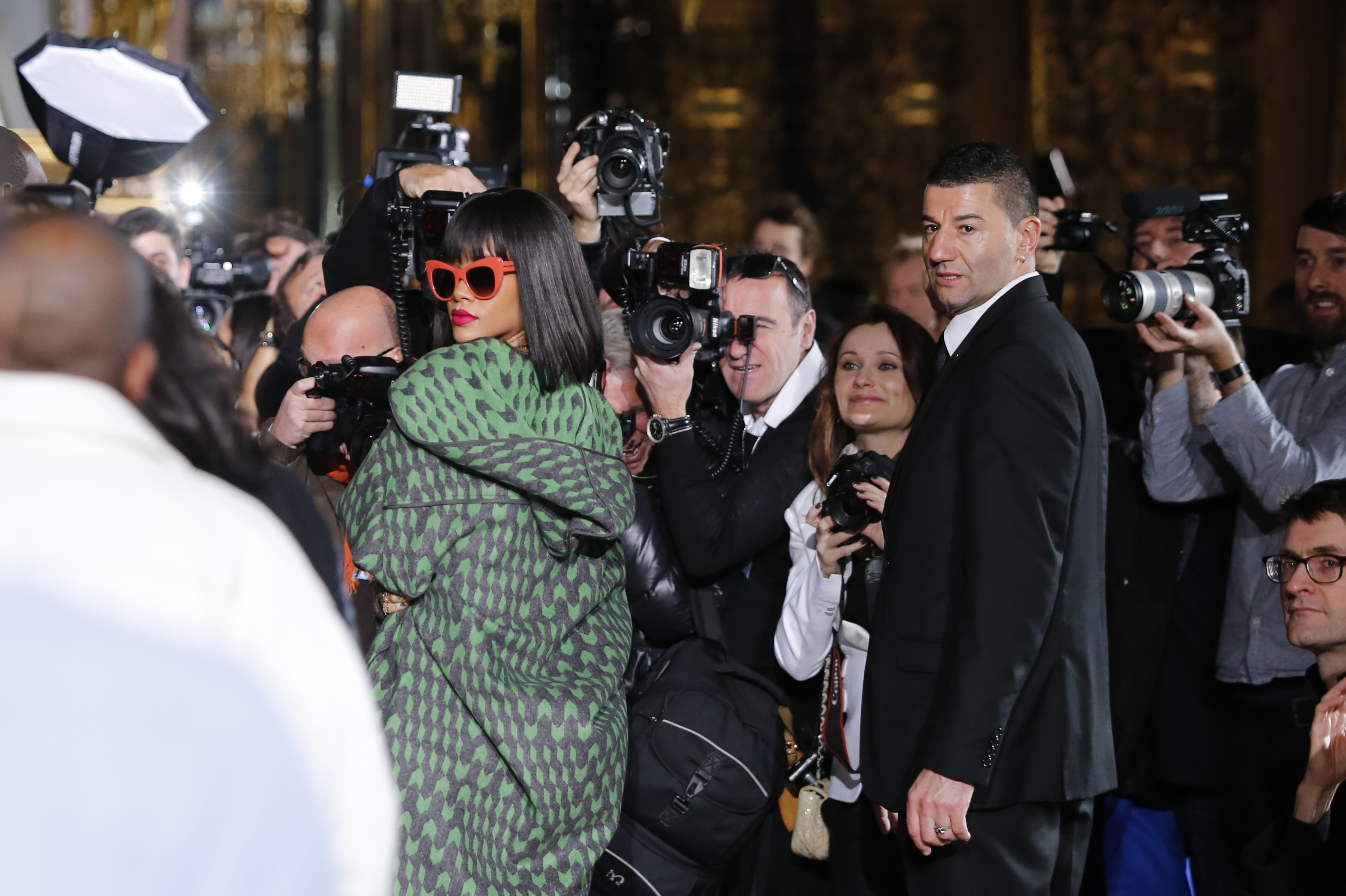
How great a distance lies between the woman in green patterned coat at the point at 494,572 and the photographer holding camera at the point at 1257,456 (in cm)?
129

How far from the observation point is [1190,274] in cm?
267

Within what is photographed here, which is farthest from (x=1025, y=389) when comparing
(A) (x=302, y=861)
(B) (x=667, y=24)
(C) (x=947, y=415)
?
(B) (x=667, y=24)

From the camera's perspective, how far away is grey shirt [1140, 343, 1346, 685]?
8.56ft

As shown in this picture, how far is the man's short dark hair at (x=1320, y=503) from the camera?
2.39 meters

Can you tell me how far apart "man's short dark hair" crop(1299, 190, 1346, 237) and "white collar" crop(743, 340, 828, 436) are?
107 cm

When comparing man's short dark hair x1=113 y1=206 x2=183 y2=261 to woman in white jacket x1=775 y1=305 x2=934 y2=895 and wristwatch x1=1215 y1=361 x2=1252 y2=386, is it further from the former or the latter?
wristwatch x1=1215 y1=361 x2=1252 y2=386

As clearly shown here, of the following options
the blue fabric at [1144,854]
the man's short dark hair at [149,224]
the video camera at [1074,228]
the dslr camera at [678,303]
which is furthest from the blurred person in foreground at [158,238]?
the blue fabric at [1144,854]

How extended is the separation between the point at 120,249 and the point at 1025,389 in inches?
53.4

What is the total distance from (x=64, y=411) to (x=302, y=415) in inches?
58.5

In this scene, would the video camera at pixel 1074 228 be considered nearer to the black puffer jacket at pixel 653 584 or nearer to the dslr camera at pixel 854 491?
the dslr camera at pixel 854 491

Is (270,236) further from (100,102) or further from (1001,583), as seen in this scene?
(1001,583)

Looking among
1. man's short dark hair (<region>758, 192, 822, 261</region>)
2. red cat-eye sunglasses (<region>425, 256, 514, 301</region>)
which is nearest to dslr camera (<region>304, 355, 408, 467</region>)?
red cat-eye sunglasses (<region>425, 256, 514, 301</region>)

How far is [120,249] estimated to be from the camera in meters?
1.02

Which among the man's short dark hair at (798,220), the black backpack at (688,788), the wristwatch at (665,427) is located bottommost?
the black backpack at (688,788)
